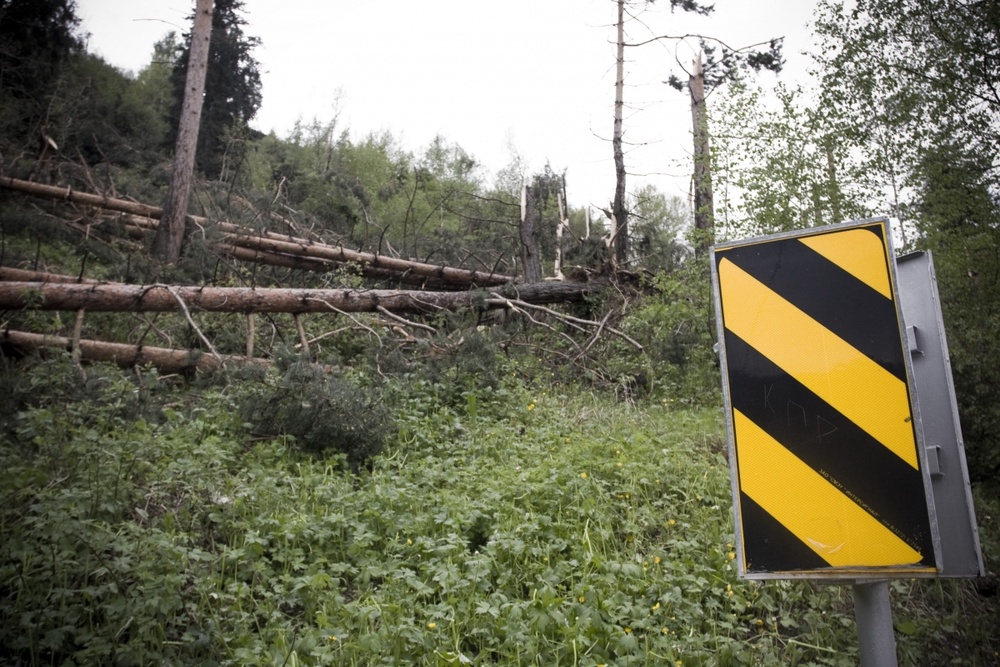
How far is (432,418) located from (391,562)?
2.75m

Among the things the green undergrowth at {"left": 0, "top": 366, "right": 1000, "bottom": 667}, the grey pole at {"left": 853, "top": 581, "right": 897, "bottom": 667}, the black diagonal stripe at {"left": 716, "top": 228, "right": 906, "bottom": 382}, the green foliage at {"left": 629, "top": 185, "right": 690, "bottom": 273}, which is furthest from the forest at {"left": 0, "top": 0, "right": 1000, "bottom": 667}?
the black diagonal stripe at {"left": 716, "top": 228, "right": 906, "bottom": 382}

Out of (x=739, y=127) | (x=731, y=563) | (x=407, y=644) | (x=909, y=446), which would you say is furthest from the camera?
(x=739, y=127)

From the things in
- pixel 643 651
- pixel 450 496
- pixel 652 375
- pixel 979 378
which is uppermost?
pixel 652 375

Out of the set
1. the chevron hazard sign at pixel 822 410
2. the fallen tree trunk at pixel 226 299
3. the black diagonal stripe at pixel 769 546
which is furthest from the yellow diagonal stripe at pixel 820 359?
the fallen tree trunk at pixel 226 299

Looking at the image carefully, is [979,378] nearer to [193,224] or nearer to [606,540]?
[606,540]

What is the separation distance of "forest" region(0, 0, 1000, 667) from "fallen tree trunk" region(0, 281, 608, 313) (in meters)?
0.03

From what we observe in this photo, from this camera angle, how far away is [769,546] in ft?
4.74

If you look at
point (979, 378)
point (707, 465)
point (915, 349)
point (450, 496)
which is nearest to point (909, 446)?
point (915, 349)

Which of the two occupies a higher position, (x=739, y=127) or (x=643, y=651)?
(x=739, y=127)

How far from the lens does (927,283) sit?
4.86 ft

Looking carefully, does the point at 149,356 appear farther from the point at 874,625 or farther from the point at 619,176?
the point at 619,176

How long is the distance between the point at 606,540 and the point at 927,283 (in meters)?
2.64

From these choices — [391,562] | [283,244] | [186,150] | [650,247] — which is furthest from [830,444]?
[186,150]

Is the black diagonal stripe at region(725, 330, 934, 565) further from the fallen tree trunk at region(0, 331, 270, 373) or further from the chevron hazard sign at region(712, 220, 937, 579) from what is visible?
the fallen tree trunk at region(0, 331, 270, 373)
